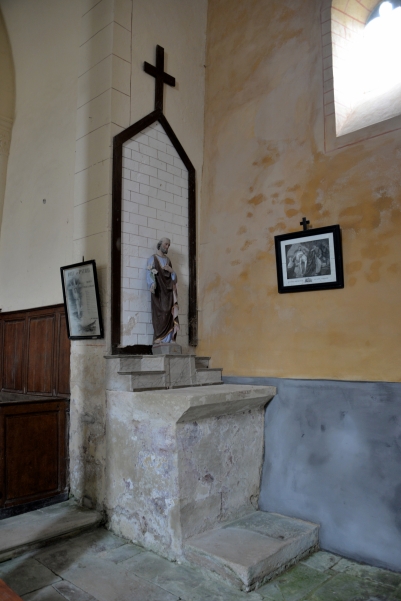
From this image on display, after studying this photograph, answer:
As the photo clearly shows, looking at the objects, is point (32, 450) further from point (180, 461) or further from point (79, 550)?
point (180, 461)

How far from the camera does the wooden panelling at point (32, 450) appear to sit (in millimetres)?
3678

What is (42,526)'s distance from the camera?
3.38 metres

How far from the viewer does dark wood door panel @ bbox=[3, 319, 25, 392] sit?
16.3 ft

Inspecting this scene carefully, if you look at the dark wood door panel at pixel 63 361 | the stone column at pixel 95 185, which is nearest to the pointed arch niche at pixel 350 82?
the stone column at pixel 95 185

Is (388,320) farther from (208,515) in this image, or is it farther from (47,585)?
(47,585)

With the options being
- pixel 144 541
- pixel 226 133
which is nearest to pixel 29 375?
pixel 144 541

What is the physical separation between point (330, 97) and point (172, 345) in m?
2.51

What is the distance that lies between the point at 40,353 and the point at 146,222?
1.78 meters

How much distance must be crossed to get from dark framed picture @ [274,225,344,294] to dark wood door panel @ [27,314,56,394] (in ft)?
7.74

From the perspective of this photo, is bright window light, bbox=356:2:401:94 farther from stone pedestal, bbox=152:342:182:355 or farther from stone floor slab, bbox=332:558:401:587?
stone floor slab, bbox=332:558:401:587

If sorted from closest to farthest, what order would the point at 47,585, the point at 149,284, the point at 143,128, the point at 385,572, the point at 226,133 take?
the point at 47,585 < the point at 385,572 < the point at 149,284 < the point at 143,128 < the point at 226,133

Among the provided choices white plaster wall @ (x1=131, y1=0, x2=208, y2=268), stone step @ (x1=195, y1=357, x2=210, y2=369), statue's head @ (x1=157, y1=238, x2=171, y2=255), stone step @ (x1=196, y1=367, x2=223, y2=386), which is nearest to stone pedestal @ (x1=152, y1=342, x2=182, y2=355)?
stone step @ (x1=196, y1=367, x2=223, y2=386)

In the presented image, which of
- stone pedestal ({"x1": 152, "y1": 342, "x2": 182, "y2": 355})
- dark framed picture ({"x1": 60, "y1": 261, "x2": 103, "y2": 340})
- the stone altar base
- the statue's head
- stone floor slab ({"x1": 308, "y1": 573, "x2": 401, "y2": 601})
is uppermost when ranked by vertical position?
the statue's head

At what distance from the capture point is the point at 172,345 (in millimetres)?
3951
